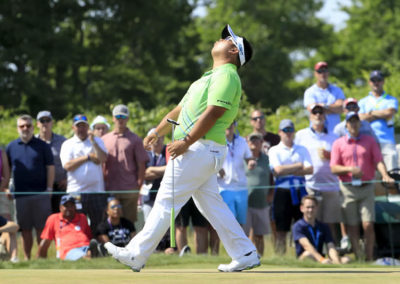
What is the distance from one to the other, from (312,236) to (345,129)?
6.77 ft

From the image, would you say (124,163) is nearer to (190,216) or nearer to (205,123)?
(190,216)

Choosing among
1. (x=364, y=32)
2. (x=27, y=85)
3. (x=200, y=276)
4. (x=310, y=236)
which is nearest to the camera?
(x=200, y=276)

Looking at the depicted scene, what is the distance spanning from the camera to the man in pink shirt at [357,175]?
11.7 metres

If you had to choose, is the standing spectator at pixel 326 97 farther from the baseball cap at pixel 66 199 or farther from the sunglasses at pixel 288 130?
the baseball cap at pixel 66 199

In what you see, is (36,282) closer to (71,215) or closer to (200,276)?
(200,276)

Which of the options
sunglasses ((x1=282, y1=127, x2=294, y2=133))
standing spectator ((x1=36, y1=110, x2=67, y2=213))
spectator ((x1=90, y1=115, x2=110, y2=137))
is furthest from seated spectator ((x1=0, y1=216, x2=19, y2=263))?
sunglasses ((x1=282, y1=127, x2=294, y2=133))

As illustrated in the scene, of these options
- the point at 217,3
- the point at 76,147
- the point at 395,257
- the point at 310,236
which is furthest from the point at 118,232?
the point at 217,3

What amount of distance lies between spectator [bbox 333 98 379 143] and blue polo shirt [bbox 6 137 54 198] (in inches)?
155

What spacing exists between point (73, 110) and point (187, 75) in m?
14.0

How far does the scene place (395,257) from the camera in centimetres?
1157

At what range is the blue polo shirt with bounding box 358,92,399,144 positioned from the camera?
13266 millimetres

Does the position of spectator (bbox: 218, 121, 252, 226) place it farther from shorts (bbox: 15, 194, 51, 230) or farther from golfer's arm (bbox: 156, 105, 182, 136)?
golfer's arm (bbox: 156, 105, 182, 136)

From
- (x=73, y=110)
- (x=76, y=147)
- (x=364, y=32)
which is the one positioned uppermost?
(x=364, y=32)

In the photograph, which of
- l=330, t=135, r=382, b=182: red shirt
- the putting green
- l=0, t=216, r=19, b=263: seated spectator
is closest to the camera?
the putting green
